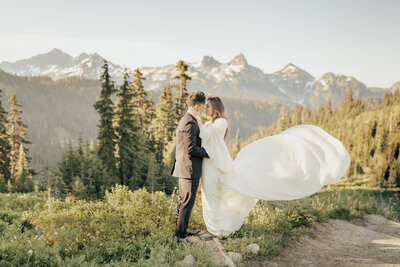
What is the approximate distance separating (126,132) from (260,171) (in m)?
21.7

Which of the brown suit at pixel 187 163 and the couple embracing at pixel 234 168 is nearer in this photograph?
the brown suit at pixel 187 163

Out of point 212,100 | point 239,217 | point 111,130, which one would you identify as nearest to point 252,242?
point 239,217

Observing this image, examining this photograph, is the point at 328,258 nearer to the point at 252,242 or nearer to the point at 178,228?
the point at 252,242

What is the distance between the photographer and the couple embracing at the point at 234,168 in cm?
560

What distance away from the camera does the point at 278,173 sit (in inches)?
257

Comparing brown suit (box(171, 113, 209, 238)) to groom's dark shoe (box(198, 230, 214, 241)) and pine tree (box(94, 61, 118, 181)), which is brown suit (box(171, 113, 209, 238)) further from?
pine tree (box(94, 61, 118, 181))

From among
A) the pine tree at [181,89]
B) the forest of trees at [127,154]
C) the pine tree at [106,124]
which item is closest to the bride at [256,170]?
the forest of trees at [127,154]

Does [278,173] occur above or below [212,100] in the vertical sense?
below

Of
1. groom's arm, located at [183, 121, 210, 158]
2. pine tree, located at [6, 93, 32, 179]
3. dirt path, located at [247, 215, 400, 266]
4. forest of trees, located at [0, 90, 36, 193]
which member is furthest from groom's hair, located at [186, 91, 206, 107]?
pine tree, located at [6, 93, 32, 179]

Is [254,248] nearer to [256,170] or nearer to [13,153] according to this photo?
[256,170]

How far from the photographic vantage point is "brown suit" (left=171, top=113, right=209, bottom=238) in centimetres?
541

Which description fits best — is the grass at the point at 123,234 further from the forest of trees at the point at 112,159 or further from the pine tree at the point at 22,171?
the pine tree at the point at 22,171

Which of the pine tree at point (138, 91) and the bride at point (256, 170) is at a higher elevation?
the pine tree at point (138, 91)

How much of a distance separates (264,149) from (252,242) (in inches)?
98.5
